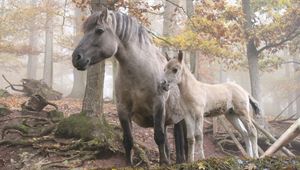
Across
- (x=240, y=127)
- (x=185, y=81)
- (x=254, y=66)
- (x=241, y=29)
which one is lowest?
(x=240, y=127)

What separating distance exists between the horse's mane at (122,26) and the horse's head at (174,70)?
57cm

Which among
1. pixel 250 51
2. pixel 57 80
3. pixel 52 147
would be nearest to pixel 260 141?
pixel 250 51

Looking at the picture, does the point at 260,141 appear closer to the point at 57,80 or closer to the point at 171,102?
the point at 171,102

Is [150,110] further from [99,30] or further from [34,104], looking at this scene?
[34,104]

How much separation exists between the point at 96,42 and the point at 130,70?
67 centimetres

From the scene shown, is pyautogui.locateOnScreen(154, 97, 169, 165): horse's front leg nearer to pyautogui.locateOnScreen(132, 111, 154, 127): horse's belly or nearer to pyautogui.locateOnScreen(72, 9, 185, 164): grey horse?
pyautogui.locateOnScreen(72, 9, 185, 164): grey horse

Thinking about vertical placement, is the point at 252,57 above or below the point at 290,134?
above

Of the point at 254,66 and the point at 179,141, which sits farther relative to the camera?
the point at 254,66

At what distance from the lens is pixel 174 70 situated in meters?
5.07

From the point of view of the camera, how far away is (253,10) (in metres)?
16.8

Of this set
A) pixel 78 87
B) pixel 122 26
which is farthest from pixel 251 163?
pixel 78 87

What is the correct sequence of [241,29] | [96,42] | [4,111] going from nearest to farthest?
[96,42] < [4,111] < [241,29]

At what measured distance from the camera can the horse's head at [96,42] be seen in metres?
4.26

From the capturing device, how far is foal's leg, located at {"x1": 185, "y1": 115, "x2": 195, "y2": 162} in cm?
499
